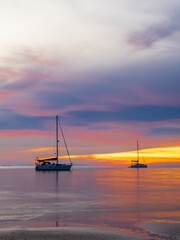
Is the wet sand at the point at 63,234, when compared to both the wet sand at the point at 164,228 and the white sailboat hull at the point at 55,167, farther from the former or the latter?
the white sailboat hull at the point at 55,167

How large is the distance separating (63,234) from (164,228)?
703 cm

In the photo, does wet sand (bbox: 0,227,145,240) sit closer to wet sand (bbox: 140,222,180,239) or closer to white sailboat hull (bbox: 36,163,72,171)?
wet sand (bbox: 140,222,180,239)

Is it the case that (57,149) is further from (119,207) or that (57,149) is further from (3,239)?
(3,239)

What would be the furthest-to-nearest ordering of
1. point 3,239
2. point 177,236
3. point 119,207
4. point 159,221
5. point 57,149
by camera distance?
point 57,149
point 119,207
point 159,221
point 177,236
point 3,239

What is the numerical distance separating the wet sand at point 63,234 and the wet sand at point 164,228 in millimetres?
2137

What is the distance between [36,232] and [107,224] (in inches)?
228

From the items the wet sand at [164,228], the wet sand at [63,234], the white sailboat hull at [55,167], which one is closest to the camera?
the wet sand at [63,234]

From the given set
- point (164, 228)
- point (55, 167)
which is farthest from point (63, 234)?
point (55, 167)

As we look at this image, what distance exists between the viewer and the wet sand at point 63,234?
66.2 ft

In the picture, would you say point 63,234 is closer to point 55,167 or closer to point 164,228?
point 164,228

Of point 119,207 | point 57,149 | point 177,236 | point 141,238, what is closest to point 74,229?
point 141,238

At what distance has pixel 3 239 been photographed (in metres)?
19.5

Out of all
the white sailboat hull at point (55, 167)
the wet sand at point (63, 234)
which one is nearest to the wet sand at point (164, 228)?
the wet sand at point (63, 234)

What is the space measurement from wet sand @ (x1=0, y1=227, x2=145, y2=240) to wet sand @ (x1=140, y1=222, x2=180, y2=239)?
2137 mm
